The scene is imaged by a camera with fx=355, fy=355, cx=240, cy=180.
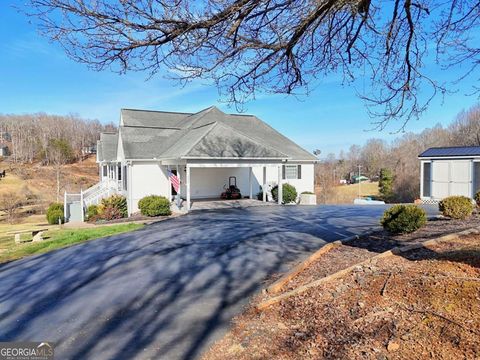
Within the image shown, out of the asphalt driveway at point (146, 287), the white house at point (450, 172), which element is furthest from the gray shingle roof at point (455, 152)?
the asphalt driveway at point (146, 287)

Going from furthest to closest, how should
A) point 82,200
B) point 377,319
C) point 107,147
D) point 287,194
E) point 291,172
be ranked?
1. point 107,147
2. point 291,172
3. point 287,194
4. point 82,200
5. point 377,319

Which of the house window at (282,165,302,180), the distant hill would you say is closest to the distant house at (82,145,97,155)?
the distant hill

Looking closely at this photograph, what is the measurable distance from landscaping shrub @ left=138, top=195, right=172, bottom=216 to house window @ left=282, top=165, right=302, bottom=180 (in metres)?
9.87

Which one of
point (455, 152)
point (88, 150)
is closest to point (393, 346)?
point (455, 152)

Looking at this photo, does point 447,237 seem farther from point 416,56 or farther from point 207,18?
point 207,18

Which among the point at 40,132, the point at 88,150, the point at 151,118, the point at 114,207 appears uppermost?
the point at 40,132

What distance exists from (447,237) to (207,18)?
6116 millimetres

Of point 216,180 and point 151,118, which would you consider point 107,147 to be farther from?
point 216,180

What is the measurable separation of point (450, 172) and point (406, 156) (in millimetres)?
34421

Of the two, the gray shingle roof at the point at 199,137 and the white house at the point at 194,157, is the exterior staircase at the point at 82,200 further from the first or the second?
the gray shingle roof at the point at 199,137

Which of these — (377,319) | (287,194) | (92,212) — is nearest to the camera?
(377,319)

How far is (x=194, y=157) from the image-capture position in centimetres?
1783

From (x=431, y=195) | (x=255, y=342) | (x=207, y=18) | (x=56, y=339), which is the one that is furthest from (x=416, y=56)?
(x=431, y=195)

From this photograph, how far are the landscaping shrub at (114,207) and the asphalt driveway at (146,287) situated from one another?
28.8 ft
